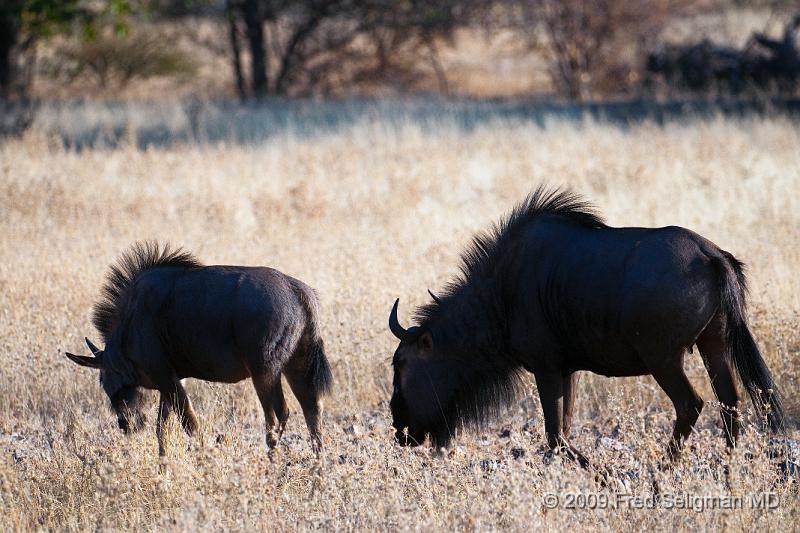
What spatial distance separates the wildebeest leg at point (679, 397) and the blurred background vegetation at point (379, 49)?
1685 cm

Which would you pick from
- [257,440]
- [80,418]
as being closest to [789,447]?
[257,440]

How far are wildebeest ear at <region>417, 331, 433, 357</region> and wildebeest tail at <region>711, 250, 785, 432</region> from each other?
1.63 metres

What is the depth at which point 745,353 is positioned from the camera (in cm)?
563

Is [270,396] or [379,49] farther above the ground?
[379,49]

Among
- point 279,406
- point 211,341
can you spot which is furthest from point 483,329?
point 211,341

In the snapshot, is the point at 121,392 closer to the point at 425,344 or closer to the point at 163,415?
the point at 163,415

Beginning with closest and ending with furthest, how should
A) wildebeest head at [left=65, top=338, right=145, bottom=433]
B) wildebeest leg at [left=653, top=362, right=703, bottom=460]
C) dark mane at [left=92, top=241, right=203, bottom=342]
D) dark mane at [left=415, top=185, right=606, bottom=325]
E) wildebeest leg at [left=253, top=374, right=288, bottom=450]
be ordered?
wildebeest leg at [left=653, top=362, right=703, bottom=460] < wildebeest leg at [left=253, top=374, right=288, bottom=450] < dark mane at [left=415, top=185, right=606, bottom=325] < wildebeest head at [left=65, top=338, right=145, bottom=433] < dark mane at [left=92, top=241, right=203, bottom=342]

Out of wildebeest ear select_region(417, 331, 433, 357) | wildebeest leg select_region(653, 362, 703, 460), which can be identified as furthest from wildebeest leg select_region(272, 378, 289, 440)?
wildebeest leg select_region(653, 362, 703, 460)

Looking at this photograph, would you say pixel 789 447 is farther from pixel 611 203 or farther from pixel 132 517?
pixel 611 203

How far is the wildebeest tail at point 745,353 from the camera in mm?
5535

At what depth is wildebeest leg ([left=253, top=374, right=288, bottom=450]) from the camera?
592 centimetres

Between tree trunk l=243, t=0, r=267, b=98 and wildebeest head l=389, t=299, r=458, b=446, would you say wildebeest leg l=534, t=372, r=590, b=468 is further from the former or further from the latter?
tree trunk l=243, t=0, r=267, b=98

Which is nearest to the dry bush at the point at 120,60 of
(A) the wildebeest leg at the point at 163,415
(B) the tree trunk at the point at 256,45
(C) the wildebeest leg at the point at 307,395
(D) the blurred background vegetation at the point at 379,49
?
(D) the blurred background vegetation at the point at 379,49

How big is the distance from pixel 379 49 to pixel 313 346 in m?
21.7
